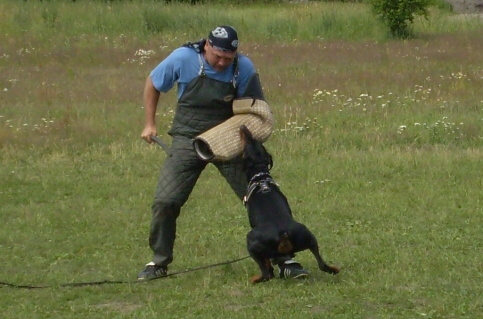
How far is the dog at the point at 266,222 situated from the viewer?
6008 millimetres

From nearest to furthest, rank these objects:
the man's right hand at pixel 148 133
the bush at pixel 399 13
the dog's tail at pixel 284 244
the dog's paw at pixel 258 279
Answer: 1. the dog's tail at pixel 284 244
2. the dog's paw at pixel 258 279
3. the man's right hand at pixel 148 133
4. the bush at pixel 399 13

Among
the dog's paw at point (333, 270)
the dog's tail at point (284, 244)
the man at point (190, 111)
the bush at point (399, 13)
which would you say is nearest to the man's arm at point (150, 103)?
the man at point (190, 111)

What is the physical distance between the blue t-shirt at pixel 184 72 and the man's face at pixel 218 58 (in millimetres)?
55

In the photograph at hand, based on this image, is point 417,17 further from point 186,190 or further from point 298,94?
point 186,190

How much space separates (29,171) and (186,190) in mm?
4697

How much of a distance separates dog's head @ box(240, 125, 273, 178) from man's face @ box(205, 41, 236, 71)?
1.45 feet

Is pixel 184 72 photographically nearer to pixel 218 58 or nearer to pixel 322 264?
pixel 218 58

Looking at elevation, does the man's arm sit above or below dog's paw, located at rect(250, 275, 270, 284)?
above

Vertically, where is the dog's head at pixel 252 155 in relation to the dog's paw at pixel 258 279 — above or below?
above

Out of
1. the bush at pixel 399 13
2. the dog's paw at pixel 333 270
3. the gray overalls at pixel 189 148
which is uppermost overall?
the gray overalls at pixel 189 148

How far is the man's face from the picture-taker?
20.3 feet

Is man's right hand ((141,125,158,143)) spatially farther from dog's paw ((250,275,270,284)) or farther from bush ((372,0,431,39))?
bush ((372,0,431,39))

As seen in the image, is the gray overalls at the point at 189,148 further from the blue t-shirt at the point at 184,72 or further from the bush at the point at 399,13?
the bush at the point at 399,13

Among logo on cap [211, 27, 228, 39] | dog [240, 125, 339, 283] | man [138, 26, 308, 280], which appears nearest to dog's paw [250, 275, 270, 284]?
dog [240, 125, 339, 283]
